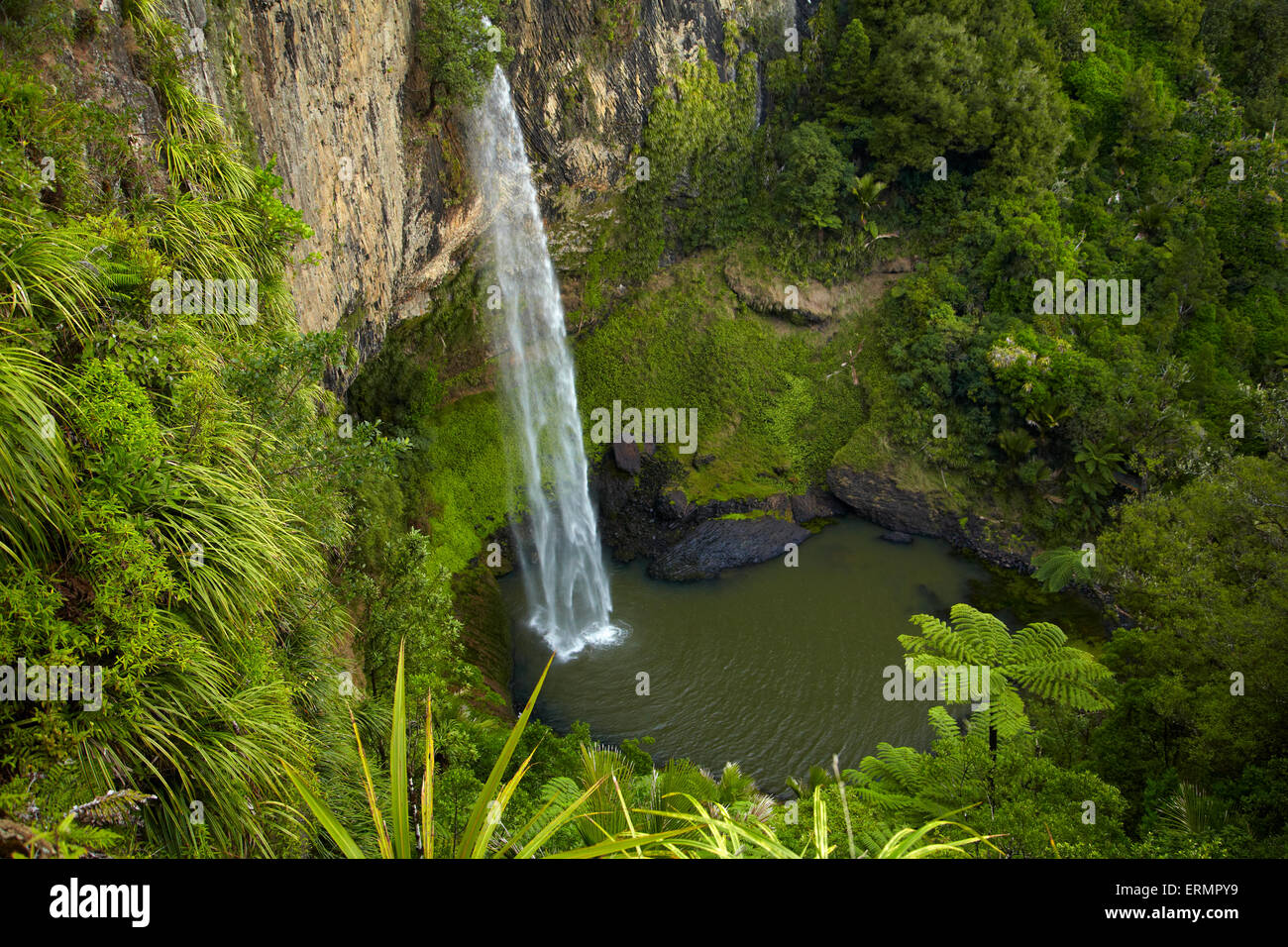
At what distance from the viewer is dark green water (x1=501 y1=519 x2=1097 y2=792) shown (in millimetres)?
14297

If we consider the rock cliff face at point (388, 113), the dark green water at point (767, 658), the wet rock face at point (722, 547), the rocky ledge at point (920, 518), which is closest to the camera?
the rock cliff face at point (388, 113)

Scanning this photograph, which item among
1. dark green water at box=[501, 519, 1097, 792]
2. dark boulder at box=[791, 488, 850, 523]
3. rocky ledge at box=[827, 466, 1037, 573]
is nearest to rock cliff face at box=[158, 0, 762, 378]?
dark green water at box=[501, 519, 1097, 792]

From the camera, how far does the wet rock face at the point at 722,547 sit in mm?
18828

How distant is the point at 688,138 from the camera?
21.1 meters

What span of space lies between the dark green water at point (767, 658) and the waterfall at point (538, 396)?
0.66 m

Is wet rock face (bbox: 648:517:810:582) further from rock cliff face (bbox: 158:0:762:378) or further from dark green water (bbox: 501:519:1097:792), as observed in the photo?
rock cliff face (bbox: 158:0:762:378)

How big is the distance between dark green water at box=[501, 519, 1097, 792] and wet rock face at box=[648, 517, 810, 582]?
0.29 metres

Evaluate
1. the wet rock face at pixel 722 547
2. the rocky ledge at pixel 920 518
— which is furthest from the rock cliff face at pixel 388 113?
the rocky ledge at pixel 920 518

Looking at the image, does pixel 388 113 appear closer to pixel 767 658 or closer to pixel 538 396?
pixel 538 396

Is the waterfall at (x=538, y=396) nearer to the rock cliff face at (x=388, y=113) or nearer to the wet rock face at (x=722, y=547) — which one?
the rock cliff face at (x=388, y=113)

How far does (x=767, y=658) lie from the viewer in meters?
16.3

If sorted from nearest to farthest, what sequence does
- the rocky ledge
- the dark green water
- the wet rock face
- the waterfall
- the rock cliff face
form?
the rock cliff face → the dark green water → the waterfall → the wet rock face → the rocky ledge

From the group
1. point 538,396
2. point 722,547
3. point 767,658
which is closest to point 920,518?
point 722,547
